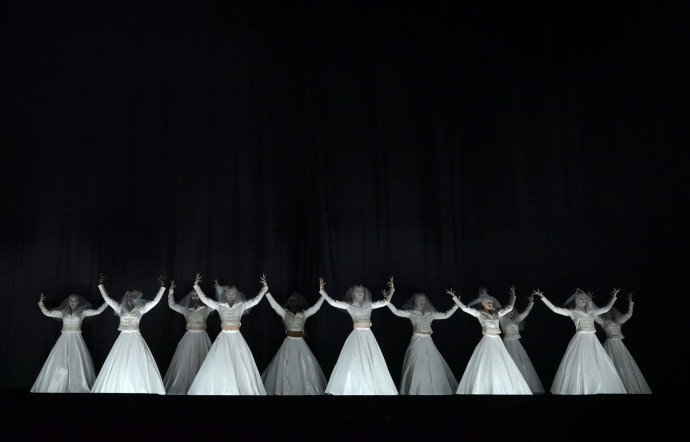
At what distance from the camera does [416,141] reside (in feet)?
26.4

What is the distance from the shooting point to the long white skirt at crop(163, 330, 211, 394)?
657 cm

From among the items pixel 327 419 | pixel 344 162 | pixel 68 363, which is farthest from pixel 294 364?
pixel 344 162

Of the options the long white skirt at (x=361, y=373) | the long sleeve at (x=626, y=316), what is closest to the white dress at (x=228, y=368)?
the long white skirt at (x=361, y=373)

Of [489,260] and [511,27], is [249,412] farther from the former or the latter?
[511,27]

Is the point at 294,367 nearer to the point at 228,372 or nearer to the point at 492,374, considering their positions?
the point at 228,372

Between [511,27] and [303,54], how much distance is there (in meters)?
2.98

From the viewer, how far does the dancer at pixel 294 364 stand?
6.46m

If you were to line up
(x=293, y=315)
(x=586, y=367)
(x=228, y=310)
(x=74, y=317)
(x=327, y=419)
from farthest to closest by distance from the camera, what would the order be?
(x=74, y=317) → (x=293, y=315) → (x=586, y=367) → (x=228, y=310) → (x=327, y=419)

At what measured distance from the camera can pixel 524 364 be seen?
687 centimetres

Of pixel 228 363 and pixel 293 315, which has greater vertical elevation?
pixel 293 315

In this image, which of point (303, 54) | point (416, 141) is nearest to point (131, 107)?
point (303, 54)

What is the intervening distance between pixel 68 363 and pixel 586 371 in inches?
Result: 225

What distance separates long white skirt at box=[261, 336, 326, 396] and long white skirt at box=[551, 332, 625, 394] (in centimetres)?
264

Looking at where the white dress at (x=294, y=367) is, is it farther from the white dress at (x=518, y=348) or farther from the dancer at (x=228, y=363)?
the white dress at (x=518, y=348)
